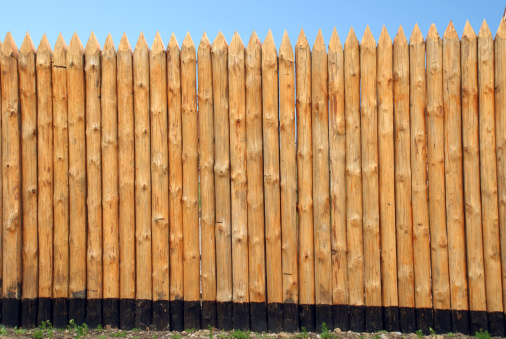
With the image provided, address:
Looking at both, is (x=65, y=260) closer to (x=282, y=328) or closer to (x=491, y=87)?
(x=282, y=328)

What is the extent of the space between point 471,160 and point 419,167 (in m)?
0.54

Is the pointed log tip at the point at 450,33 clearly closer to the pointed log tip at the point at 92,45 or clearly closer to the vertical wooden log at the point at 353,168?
the vertical wooden log at the point at 353,168

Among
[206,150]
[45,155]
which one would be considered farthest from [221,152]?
[45,155]

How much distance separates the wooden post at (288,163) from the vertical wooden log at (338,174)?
38 cm

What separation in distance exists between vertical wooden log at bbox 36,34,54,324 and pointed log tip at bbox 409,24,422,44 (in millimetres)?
3820

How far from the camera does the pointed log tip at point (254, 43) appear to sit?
14.9ft

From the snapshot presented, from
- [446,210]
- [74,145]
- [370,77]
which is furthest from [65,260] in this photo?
[446,210]

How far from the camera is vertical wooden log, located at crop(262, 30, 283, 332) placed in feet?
14.8

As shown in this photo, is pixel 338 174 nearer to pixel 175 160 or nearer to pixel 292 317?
pixel 292 317

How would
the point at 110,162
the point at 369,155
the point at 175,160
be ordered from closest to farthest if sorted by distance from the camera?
the point at 369,155 < the point at 175,160 < the point at 110,162

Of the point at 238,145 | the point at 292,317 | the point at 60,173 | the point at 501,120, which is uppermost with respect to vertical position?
the point at 501,120

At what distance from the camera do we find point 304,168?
452cm

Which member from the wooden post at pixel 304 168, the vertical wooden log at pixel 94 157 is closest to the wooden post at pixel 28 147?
the vertical wooden log at pixel 94 157

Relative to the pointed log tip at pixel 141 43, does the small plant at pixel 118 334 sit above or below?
below
